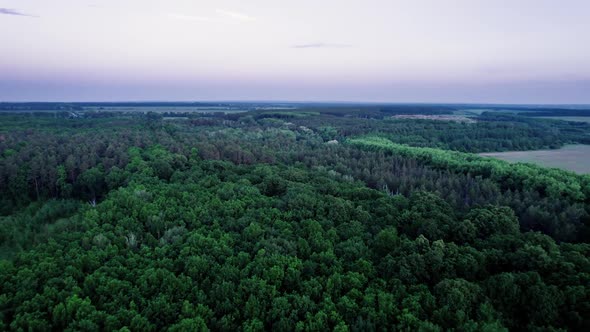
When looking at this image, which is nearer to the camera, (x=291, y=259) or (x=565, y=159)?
(x=291, y=259)

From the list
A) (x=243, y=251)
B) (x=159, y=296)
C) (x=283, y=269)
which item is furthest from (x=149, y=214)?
(x=283, y=269)

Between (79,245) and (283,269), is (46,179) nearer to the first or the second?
(79,245)

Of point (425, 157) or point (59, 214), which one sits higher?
point (425, 157)

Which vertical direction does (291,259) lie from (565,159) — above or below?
below

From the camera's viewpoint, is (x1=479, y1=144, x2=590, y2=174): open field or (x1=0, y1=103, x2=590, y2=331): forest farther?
(x1=479, y1=144, x2=590, y2=174): open field

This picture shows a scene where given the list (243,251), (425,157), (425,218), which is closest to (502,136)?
(425,157)

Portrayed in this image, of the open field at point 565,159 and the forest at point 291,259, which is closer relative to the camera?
the forest at point 291,259

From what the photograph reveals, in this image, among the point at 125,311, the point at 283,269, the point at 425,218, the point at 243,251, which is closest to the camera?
the point at 125,311

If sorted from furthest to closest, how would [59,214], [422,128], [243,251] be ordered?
[422,128] → [59,214] → [243,251]

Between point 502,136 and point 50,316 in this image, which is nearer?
point 50,316
